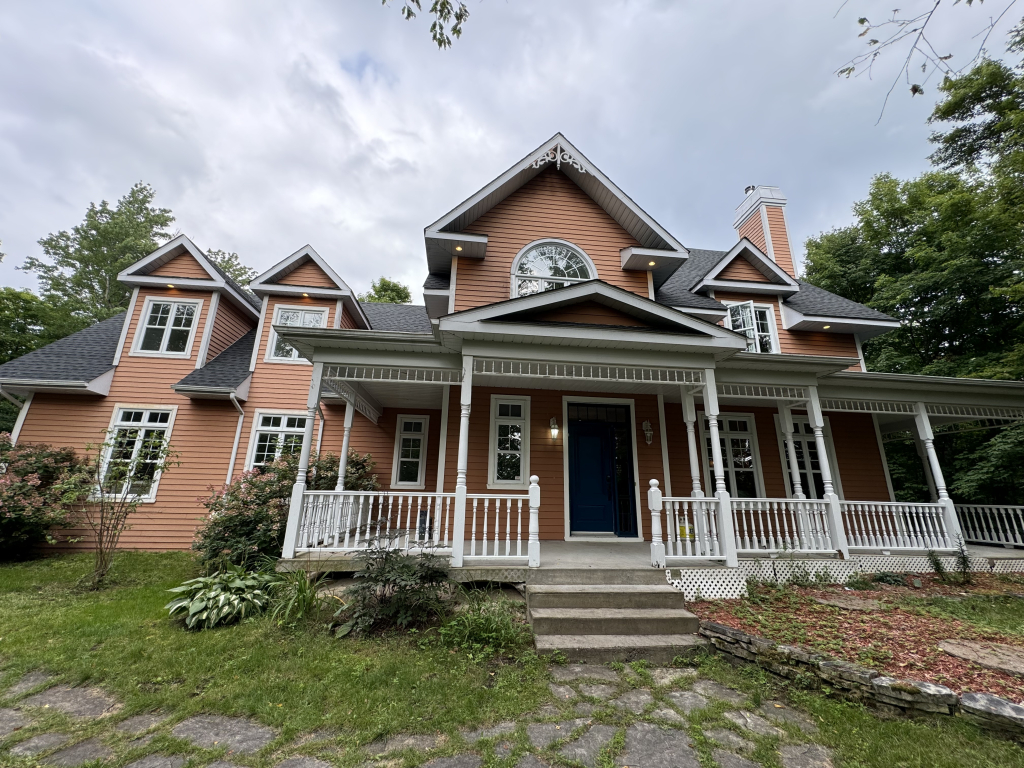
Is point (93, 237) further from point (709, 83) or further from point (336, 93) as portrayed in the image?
point (709, 83)

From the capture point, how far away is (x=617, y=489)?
310 inches

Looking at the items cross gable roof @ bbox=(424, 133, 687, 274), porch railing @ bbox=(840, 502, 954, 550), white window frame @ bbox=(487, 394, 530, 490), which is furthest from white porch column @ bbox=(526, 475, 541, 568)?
porch railing @ bbox=(840, 502, 954, 550)

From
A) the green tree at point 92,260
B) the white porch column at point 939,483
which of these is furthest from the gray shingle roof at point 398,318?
the green tree at point 92,260

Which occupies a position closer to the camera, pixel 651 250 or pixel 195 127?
A: pixel 651 250

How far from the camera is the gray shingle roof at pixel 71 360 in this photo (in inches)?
328

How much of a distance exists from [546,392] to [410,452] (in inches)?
128

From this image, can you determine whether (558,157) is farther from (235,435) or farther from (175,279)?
(175,279)

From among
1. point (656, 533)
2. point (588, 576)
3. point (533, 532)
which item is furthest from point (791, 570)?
point (533, 532)

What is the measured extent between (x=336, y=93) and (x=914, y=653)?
50.6 feet

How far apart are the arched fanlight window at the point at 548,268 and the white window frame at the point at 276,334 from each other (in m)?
5.00

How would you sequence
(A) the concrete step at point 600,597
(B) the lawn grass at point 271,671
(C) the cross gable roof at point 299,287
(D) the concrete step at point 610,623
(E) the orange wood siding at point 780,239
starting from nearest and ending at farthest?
Answer: (B) the lawn grass at point 271,671, (D) the concrete step at point 610,623, (A) the concrete step at point 600,597, (C) the cross gable roof at point 299,287, (E) the orange wood siding at point 780,239

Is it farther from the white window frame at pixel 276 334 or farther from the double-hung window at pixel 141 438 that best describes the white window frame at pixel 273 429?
the double-hung window at pixel 141 438

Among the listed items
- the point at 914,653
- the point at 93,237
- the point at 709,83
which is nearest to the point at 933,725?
the point at 914,653

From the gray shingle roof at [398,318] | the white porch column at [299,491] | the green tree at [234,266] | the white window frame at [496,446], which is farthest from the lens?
the green tree at [234,266]
